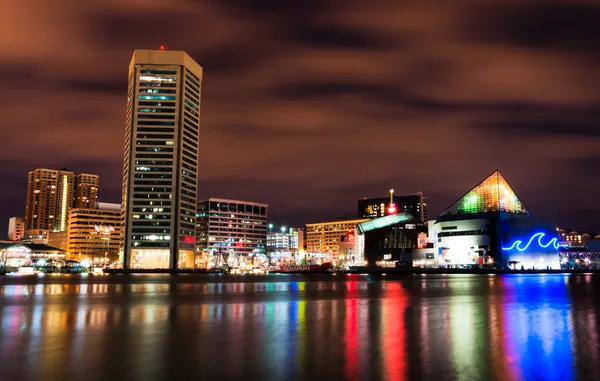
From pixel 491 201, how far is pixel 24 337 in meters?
175

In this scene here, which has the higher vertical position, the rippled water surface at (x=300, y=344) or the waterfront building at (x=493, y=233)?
the waterfront building at (x=493, y=233)

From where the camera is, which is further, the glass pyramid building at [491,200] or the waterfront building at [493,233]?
the glass pyramid building at [491,200]

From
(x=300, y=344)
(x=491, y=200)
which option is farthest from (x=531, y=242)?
(x=300, y=344)

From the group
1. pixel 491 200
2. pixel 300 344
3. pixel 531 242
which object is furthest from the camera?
pixel 491 200

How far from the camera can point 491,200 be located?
183m

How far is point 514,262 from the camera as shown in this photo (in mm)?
170250

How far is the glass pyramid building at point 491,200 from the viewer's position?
181625mm

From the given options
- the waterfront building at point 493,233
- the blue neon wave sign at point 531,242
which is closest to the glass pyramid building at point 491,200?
the waterfront building at point 493,233

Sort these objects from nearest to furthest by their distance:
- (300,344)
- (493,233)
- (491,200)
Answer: (300,344), (493,233), (491,200)

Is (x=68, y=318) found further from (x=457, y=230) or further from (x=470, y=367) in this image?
(x=457, y=230)

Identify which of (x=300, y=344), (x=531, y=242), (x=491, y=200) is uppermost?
(x=491, y=200)

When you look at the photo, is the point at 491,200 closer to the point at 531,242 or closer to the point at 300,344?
the point at 531,242

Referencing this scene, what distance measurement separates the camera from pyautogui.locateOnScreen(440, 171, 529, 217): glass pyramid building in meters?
A: 182

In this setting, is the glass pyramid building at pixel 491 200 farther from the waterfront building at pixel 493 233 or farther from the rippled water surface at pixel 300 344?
the rippled water surface at pixel 300 344
